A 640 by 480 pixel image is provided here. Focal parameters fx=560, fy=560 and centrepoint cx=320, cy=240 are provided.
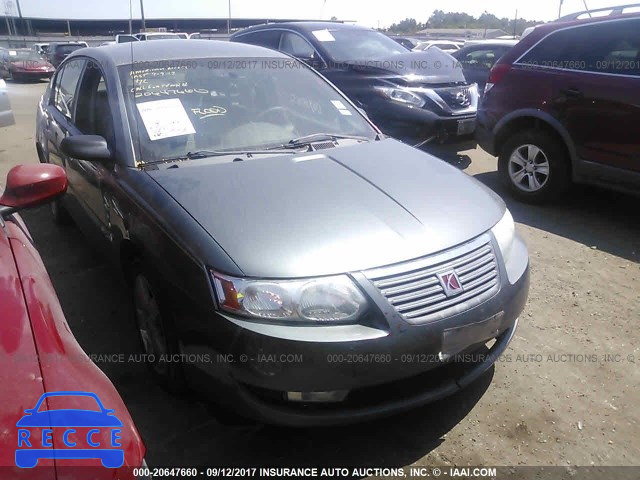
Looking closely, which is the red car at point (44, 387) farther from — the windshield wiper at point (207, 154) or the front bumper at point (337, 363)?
the windshield wiper at point (207, 154)

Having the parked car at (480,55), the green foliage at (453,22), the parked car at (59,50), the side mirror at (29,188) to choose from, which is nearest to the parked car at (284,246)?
the side mirror at (29,188)

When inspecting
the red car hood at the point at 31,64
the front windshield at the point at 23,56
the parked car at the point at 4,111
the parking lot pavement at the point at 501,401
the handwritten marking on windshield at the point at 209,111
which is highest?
the handwritten marking on windshield at the point at 209,111

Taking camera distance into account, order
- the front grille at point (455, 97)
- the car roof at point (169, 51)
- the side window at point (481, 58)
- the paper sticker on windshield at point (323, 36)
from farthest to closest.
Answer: the side window at point (481, 58) < the paper sticker on windshield at point (323, 36) < the front grille at point (455, 97) < the car roof at point (169, 51)

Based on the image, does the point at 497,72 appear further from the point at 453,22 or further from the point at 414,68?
the point at 453,22

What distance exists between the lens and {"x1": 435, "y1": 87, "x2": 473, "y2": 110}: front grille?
6.30 m

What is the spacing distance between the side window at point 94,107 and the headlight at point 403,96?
11.3 ft

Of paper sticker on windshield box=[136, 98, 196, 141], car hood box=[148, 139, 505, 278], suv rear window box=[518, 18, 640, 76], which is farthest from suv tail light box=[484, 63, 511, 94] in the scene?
paper sticker on windshield box=[136, 98, 196, 141]

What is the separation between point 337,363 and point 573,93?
3899mm

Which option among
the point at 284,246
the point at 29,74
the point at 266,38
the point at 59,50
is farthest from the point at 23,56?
the point at 284,246

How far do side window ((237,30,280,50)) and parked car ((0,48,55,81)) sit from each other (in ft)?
53.6

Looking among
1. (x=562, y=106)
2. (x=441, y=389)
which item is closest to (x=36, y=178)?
(x=441, y=389)

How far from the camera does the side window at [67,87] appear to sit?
3.93 meters

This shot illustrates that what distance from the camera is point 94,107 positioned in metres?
3.46

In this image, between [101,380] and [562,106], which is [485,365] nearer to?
[101,380]
